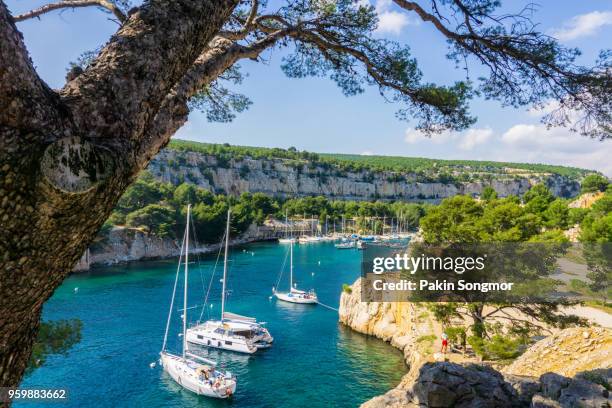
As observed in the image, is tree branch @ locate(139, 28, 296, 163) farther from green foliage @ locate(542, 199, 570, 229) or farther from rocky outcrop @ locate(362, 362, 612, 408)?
green foliage @ locate(542, 199, 570, 229)

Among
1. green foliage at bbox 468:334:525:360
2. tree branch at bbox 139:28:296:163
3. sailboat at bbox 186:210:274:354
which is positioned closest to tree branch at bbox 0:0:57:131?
tree branch at bbox 139:28:296:163

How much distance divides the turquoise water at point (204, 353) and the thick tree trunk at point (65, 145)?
9763mm

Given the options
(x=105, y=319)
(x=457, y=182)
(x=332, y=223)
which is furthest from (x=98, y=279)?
(x=457, y=182)

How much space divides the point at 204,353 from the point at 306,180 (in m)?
55.4

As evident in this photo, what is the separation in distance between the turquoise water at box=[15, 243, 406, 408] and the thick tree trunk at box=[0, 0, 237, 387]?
9.76 m

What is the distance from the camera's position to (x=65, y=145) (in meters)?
0.95

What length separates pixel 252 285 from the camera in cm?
2142

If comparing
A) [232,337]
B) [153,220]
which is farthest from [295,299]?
[153,220]

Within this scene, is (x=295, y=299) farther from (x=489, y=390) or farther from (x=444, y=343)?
(x=489, y=390)

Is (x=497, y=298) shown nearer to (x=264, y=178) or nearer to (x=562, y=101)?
(x=562, y=101)

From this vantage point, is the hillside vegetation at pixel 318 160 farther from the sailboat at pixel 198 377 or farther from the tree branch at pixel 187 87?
the tree branch at pixel 187 87

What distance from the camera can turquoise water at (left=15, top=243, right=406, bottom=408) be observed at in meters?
9.98

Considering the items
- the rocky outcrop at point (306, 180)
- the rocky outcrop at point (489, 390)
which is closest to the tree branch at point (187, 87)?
the rocky outcrop at point (489, 390)

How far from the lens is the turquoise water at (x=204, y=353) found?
9.98 m
